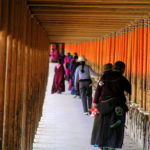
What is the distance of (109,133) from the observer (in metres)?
6.97

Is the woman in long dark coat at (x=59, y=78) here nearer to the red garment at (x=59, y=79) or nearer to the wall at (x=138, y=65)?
the red garment at (x=59, y=79)

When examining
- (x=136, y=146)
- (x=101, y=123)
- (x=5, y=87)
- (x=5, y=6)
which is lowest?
(x=136, y=146)

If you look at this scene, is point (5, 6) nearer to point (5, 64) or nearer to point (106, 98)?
point (5, 64)

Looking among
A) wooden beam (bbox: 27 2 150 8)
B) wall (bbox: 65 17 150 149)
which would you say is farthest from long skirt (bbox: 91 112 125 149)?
wooden beam (bbox: 27 2 150 8)

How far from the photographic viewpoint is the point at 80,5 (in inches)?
239

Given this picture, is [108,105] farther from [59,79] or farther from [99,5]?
[59,79]

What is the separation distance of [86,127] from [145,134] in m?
2.97

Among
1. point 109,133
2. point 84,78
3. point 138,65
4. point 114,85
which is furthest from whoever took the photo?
point 84,78

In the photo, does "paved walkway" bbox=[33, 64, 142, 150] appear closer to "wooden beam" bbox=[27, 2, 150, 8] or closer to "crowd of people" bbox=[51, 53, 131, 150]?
"crowd of people" bbox=[51, 53, 131, 150]

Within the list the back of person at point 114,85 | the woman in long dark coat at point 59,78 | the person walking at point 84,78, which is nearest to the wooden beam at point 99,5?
the back of person at point 114,85

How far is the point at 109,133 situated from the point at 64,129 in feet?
10.6

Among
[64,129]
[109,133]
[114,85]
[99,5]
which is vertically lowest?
[64,129]

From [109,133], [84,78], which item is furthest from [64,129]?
[109,133]

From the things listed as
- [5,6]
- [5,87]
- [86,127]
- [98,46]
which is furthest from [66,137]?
[98,46]
